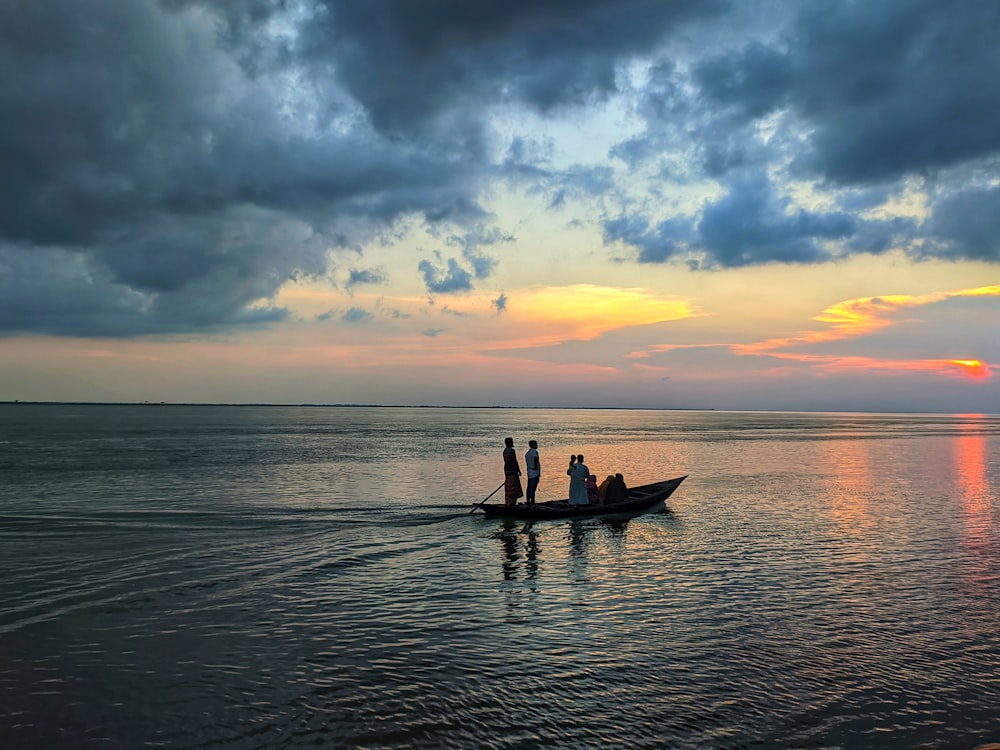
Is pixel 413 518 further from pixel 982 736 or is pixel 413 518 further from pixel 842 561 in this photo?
pixel 982 736

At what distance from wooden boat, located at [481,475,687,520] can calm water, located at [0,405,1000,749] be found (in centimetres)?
83

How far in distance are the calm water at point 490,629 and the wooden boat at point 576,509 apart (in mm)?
829

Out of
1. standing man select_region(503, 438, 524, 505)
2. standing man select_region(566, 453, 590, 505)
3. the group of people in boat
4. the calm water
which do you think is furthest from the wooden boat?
the calm water

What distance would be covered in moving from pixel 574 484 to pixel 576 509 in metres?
1.10

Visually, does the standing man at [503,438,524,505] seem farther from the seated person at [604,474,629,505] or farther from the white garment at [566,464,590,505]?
the seated person at [604,474,629,505]

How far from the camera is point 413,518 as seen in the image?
2775 cm

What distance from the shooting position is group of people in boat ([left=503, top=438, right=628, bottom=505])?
2812cm

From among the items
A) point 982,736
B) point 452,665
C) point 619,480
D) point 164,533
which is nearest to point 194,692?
point 452,665

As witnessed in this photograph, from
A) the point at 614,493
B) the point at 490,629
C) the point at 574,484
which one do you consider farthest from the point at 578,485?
the point at 490,629

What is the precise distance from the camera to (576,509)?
27734mm

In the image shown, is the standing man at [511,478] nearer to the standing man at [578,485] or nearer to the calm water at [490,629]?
the calm water at [490,629]

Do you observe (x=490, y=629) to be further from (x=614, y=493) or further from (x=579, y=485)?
(x=614, y=493)

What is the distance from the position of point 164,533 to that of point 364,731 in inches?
704

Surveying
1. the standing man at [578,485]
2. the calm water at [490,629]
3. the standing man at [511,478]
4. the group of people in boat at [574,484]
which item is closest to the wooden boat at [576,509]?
the standing man at [578,485]
